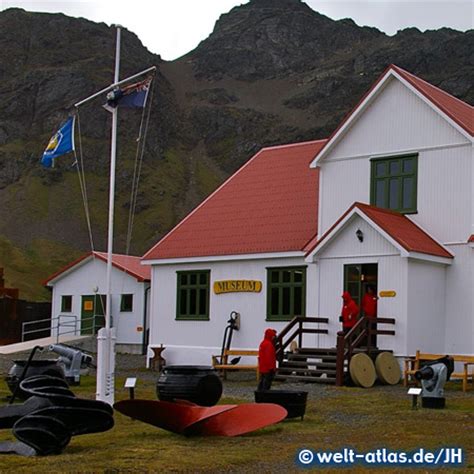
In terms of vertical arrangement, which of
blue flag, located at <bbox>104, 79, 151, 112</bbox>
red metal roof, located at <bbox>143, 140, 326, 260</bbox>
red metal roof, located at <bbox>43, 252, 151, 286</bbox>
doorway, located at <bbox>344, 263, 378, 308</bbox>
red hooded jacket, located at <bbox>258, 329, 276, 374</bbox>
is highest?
blue flag, located at <bbox>104, 79, 151, 112</bbox>

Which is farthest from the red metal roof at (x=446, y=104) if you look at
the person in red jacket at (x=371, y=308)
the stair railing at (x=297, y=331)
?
the stair railing at (x=297, y=331)

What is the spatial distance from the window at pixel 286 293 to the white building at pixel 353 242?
1.3 inches

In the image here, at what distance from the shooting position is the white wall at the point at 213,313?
27828mm

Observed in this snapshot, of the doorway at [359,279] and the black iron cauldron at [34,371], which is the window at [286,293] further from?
the black iron cauldron at [34,371]

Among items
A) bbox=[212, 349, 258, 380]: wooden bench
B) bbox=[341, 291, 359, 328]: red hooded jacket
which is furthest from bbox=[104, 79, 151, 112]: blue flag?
bbox=[212, 349, 258, 380]: wooden bench

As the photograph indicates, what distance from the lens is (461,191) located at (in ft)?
80.1

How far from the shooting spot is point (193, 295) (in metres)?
29.9

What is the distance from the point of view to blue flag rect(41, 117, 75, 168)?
22.1 metres

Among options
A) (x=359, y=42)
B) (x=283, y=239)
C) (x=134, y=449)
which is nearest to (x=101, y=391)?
(x=134, y=449)

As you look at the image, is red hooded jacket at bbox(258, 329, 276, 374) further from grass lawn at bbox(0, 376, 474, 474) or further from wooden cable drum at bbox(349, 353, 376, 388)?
wooden cable drum at bbox(349, 353, 376, 388)

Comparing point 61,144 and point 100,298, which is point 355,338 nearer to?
point 61,144

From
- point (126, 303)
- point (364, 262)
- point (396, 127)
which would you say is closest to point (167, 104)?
point (126, 303)

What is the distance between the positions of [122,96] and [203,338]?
35.4 ft

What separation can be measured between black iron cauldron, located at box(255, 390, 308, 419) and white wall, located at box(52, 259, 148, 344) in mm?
25486
